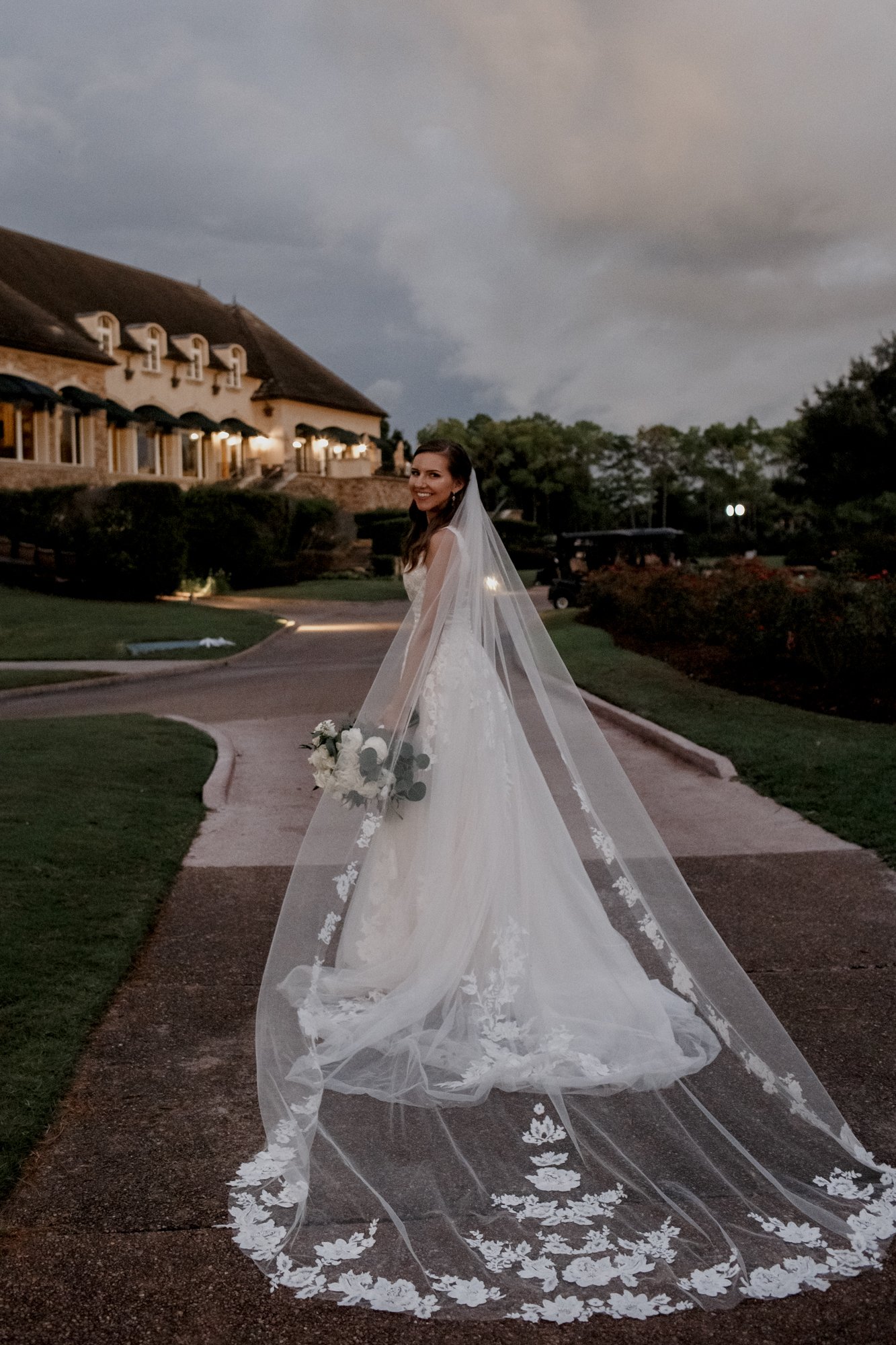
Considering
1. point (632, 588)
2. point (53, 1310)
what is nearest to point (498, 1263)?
point (53, 1310)

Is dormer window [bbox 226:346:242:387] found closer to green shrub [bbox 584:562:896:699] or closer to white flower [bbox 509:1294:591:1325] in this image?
green shrub [bbox 584:562:896:699]

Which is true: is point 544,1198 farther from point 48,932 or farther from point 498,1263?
point 48,932

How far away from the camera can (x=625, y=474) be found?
87375 millimetres

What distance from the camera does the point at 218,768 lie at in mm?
9508

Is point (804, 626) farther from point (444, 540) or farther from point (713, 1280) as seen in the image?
point (713, 1280)

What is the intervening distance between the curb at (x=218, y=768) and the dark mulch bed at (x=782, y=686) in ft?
20.4

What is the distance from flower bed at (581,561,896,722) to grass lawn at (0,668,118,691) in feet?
29.2

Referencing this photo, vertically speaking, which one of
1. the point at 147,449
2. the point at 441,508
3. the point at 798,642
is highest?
the point at 147,449

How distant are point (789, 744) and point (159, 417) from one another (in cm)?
4174

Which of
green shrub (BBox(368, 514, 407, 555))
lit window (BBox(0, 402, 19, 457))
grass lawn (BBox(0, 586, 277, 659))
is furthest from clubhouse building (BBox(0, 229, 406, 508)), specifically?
grass lawn (BBox(0, 586, 277, 659))

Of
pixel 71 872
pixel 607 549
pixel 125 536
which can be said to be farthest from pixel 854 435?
pixel 71 872

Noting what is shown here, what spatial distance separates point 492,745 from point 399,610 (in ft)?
85.1

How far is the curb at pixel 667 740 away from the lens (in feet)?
30.5

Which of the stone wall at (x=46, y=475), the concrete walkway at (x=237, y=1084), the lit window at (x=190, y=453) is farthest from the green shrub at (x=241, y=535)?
the concrete walkway at (x=237, y=1084)
